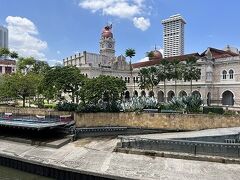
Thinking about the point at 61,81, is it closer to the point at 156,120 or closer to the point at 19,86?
the point at 19,86

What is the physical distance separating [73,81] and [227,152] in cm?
2800

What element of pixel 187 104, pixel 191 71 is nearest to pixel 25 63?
pixel 191 71

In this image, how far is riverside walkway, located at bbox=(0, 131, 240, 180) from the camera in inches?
937

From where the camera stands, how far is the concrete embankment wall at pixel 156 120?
39281 millimetres

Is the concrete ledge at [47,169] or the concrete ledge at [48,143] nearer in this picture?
the concrete ledge at [47,169]

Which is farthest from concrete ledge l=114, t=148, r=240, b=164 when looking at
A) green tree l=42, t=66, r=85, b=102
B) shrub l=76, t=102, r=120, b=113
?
green tree l=42, t=66, r=85, b=102

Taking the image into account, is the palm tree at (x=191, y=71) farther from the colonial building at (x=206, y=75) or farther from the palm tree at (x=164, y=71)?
the palm tree at (x=164, y=71)

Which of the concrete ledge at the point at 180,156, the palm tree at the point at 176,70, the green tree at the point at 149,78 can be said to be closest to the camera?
the concrete ledge at the point at 180,156

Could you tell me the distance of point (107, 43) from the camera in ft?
334

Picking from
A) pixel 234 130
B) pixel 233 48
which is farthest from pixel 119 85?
pixel 233 48

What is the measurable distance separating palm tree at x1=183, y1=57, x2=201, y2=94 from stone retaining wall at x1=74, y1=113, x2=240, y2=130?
2575cm

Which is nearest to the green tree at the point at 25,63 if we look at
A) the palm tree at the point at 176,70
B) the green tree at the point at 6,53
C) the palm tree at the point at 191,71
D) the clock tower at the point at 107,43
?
the green tree at the point at 6,53

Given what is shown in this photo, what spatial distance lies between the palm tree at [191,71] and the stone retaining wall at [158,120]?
25.8 metres

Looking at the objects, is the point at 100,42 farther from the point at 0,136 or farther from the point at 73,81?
the point at 0,136
